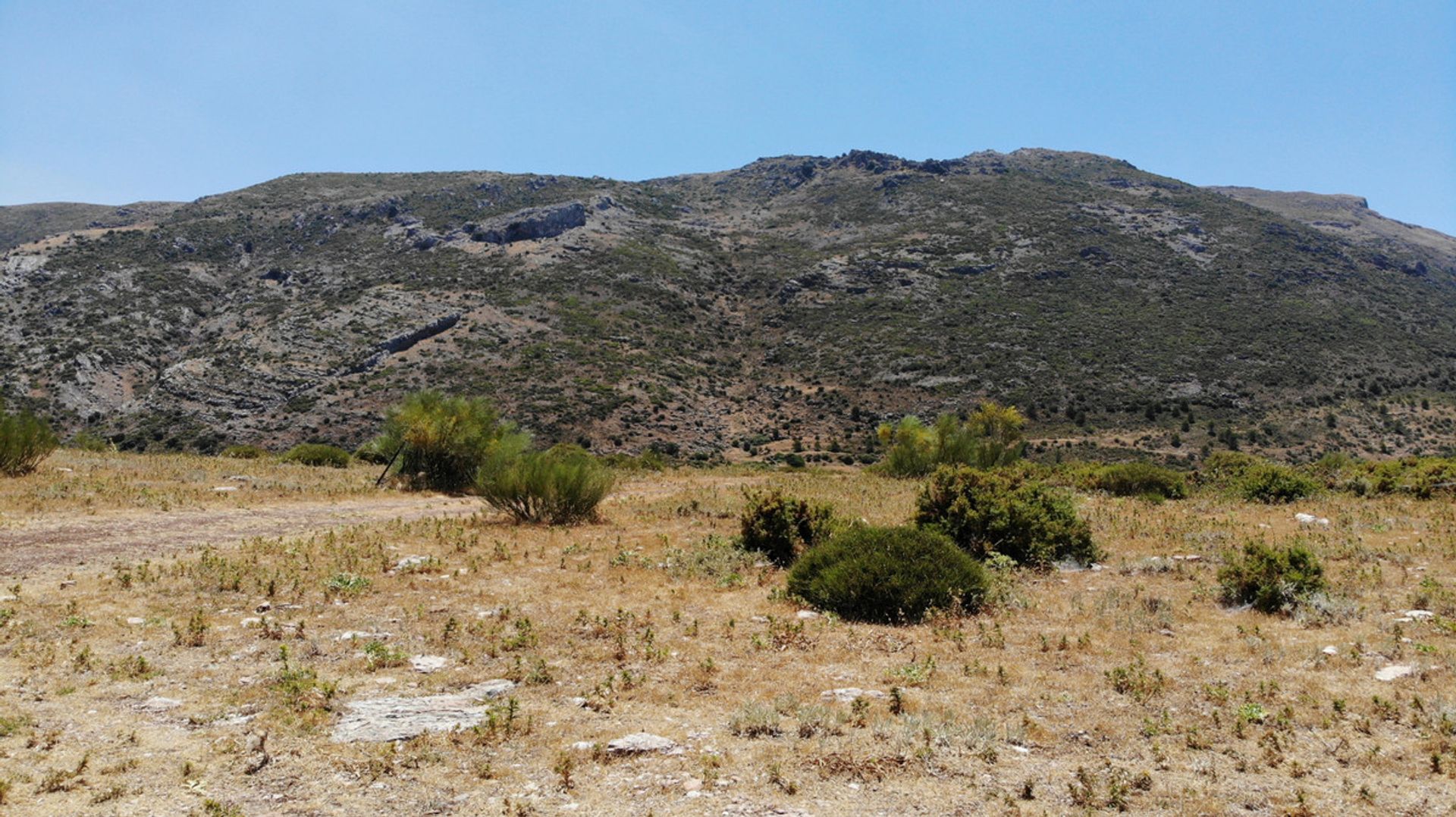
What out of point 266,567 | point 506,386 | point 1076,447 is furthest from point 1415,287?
point 266,567

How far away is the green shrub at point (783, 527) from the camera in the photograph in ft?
35.4

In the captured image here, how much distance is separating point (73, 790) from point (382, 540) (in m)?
7.74

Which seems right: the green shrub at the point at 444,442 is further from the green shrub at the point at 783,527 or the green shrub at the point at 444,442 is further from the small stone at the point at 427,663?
the small stone at the point at 427,663

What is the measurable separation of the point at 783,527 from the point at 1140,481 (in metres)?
12.1

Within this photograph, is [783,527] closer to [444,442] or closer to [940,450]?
[444,442]

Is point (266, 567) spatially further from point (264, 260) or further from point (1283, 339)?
point (264, 260)

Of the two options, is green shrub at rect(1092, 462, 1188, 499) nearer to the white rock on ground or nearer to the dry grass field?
the dry grass field

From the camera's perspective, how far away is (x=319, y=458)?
24.9 meters

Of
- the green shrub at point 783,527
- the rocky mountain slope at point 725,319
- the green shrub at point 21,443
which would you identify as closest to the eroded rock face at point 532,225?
the rocky mountain slope at point 725,319

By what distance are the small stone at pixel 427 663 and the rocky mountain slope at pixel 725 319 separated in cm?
4044

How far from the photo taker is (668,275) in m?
74.1

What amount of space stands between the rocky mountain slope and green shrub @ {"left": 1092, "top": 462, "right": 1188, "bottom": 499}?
28952 millimetres

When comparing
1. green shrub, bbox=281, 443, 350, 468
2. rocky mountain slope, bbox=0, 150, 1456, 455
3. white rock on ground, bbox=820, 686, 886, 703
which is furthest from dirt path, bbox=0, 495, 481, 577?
rocky mountain slope, bbox=0, 150, 1456, 455

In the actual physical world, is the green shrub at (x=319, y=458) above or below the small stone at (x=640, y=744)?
below
